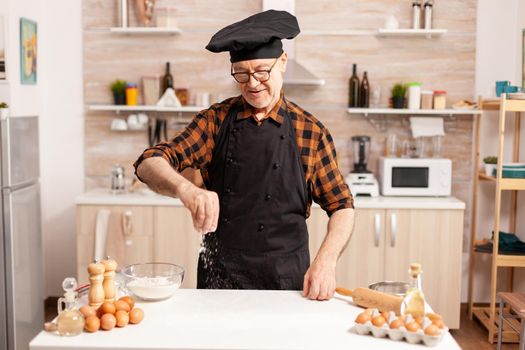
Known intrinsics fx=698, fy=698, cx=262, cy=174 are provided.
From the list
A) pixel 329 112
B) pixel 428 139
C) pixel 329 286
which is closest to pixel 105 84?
pixel 329 112

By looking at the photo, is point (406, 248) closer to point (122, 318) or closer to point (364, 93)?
point (364, 93)

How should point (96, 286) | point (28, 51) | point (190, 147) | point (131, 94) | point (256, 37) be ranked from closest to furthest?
point (96, 286)
point (256, 37)
point (190, 147)
point (28, 51)
point (131, 94)

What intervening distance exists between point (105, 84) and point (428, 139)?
234 centimetres

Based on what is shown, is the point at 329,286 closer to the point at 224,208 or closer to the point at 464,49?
the point at 224,208

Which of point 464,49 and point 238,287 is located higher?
point 464,49

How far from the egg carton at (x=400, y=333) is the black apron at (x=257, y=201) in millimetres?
615

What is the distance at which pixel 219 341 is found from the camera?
1862 mm

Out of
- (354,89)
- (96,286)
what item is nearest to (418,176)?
(354,89)

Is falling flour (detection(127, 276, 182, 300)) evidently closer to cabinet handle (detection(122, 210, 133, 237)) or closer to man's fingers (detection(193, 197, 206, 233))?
man's fingers (detection(193, 197, 206, 233))

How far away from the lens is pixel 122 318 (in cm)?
195

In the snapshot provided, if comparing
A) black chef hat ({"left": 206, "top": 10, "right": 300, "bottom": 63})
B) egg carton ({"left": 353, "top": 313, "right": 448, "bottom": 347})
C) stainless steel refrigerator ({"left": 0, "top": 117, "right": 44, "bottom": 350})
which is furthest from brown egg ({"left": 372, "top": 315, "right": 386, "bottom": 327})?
stainless steel refrigerator ({"left": 0, "top": 117, "right": 44, "bottom": 350})

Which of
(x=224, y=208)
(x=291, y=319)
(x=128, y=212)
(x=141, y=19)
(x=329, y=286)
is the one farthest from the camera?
(x=141, y=19)

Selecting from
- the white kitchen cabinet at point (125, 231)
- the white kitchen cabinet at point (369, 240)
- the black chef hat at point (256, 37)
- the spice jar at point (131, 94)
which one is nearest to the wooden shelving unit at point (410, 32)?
the white kitchen cabinet at point (369, 240)

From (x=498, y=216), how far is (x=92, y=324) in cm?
309
